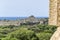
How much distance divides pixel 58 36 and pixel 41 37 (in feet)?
37.6

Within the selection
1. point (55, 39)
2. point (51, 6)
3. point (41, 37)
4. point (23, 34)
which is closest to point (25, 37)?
point (23, 34)

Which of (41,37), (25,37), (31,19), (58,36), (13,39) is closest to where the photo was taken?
(58,36)

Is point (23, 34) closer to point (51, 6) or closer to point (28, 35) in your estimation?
point (28, 35)

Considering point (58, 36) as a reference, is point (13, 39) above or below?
below

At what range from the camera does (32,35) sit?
12.4 m

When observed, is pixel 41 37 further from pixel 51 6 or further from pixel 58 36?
pixel 58 36

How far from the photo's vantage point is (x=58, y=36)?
2.30 meters

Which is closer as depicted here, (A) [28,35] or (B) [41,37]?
(A) [28,35]

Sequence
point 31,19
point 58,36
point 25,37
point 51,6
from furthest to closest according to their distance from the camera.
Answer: point 31,19, point 51,6, point 25,37, point 58,36

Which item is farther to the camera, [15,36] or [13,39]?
[15,36]

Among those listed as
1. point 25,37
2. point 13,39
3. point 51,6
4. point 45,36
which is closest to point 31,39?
point 25,37

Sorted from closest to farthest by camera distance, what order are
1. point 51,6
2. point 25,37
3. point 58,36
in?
point 58,36 < point 25,37 < point 51,6

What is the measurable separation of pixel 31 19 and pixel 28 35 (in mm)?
25277

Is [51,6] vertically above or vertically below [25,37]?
above
